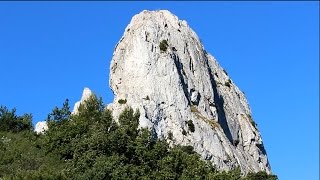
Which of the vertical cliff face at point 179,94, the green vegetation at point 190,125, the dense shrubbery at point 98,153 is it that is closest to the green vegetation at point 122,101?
the vertical cliff face at point 179,94

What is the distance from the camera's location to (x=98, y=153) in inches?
2156

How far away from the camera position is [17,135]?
6488 centimetres

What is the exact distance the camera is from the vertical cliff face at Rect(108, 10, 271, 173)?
3622 inches

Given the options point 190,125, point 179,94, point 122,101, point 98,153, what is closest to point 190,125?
point 190,125

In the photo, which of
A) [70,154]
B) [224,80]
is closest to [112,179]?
[70,154]

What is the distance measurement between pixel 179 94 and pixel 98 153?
43906 mm

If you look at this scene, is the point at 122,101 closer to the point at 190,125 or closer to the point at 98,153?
the point at 190,125

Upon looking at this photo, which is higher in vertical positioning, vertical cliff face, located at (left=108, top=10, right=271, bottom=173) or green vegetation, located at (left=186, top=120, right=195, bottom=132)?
vertical cliff face, located at (left=108, top=10, right=271, bottom=173)

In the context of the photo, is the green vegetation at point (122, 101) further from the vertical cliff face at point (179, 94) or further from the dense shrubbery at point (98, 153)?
the dense shrubbery at point (98, 153)

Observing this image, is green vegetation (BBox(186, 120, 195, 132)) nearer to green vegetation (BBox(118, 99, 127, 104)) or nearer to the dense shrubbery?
green vegetation (BBox(118, 99, 127, 104))

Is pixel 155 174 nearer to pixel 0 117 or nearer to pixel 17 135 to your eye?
pixel 17 135

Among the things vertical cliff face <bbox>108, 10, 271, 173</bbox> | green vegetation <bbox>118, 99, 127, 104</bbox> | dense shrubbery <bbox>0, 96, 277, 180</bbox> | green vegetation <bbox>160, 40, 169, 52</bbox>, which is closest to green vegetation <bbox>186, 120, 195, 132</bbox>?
vertical cliff face <bbox>108, 10, 271, 173</bbox>

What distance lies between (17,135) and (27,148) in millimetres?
6866

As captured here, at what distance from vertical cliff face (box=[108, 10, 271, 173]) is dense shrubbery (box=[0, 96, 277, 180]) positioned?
71.7ft
